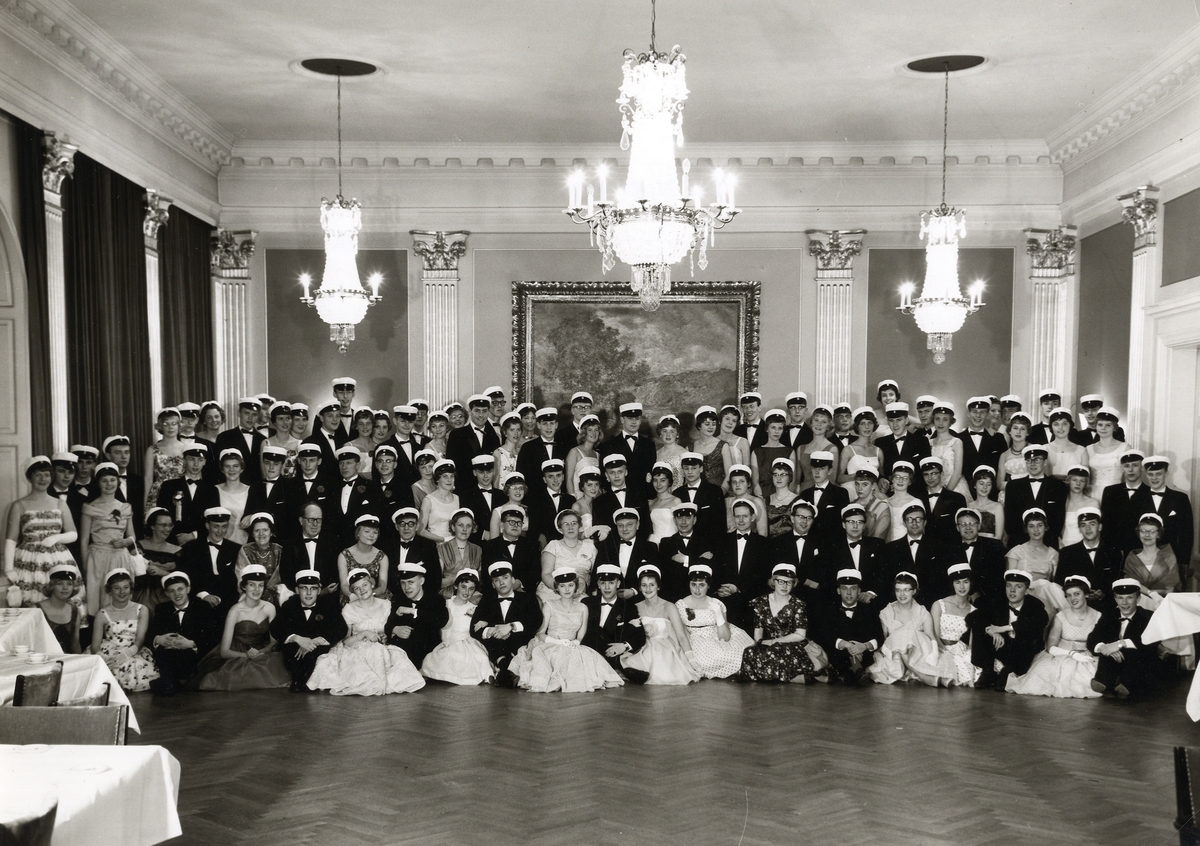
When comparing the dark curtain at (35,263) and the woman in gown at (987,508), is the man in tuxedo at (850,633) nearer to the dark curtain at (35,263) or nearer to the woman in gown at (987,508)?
the woman in gown at (987,508)

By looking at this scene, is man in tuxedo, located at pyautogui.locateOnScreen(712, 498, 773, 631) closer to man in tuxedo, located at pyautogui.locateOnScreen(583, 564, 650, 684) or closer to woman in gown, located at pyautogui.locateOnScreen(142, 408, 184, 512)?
man in tuxedo, located at pyautogui.locateOnScreen(583, 564, 650, 684)

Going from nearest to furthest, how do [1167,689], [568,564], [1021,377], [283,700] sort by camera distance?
[283,700] → [1167,689] → [568,564] → [1021,377]

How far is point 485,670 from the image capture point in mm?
6305

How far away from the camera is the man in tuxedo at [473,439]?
7.89 m

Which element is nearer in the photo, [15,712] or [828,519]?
[15,712]

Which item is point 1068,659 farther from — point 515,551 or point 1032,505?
point 515,551

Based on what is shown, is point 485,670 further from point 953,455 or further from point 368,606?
point 953,455

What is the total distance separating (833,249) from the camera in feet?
30.6

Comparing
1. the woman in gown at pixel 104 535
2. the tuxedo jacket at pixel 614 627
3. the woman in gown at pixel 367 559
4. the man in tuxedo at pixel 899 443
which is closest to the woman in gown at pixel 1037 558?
the man in tuxedo at pixel 899 443

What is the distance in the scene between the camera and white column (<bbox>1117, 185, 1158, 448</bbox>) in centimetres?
749

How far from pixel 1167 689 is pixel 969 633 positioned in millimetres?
1168

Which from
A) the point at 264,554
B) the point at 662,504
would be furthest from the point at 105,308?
the point at 662,504

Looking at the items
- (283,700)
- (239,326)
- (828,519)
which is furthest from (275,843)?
(239,326)

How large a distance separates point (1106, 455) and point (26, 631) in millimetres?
6713
